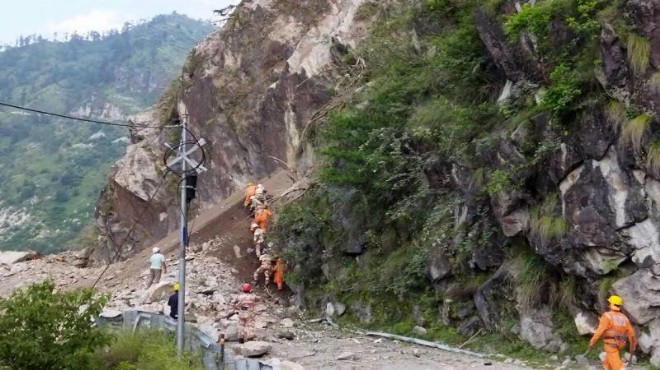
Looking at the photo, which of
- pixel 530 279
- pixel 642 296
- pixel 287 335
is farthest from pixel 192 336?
pixel 642 296

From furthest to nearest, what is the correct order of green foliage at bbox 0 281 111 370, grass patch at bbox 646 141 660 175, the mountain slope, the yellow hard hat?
1. the mountain slope
2. green foliage at bbox 0 281 111 370
3. grass patch at bbox 646 141 660 175
4. the yellow hard hat

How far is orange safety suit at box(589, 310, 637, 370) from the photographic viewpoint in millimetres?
8539

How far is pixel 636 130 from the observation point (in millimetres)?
9430

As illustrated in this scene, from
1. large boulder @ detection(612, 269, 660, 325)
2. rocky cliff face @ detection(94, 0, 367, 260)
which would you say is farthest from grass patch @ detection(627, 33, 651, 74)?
rocky cliff face @ detection(94, 0, 367, 260)

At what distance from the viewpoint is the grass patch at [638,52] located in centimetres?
957

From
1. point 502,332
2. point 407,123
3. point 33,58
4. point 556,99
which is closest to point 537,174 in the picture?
point 556,99

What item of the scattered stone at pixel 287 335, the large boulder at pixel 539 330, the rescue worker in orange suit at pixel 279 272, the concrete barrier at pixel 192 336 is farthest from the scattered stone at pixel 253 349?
the rescue worker in orange suit at pixel 279 272

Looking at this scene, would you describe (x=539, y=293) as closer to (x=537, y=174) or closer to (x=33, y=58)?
(x=537, y=174)

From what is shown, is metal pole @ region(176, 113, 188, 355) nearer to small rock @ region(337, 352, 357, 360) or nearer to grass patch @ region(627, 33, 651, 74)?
small rock @ region(337, 352, 357, 360)

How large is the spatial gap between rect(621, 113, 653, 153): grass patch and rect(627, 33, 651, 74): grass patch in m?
0.65

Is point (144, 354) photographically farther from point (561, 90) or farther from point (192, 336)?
point (561, 90)

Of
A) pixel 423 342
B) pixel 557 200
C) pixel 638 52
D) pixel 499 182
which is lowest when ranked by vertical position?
pixel 423 342

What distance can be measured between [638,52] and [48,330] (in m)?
9.38

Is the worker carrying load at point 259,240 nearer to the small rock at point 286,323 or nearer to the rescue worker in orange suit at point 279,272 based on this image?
the rescue worker in orange suit at point 279,272
